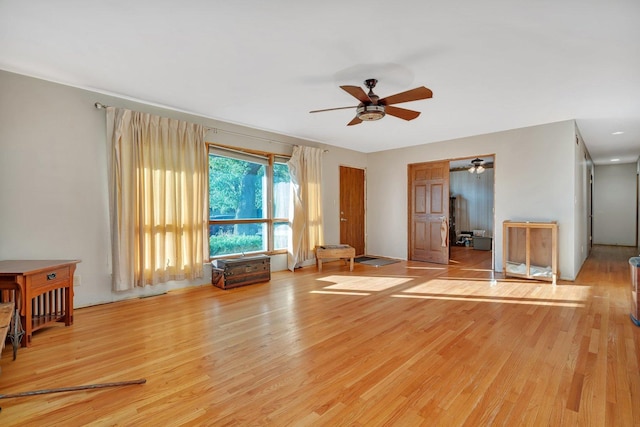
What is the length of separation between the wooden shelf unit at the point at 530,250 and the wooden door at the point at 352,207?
10.1 feet

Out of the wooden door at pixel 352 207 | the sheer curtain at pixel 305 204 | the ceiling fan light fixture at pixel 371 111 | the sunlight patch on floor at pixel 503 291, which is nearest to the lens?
the ceiling fan light fixture at pixel 371 111

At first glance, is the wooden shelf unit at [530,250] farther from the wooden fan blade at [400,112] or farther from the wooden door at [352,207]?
the wooden door at [352,207]

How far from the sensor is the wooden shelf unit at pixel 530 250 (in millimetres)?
4750

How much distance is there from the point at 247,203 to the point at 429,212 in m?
3.89

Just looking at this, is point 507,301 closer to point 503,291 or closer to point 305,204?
point 503,291

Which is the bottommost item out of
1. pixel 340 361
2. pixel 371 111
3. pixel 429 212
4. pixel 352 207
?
pixel 340 361

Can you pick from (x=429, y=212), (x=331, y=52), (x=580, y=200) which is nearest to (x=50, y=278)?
(x=331, y=52)

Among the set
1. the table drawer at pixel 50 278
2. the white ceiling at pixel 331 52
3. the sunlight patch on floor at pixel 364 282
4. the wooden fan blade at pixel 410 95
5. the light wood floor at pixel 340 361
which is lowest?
the light wood floor at pixel 340 361

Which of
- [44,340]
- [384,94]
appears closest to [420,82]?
[384,94]

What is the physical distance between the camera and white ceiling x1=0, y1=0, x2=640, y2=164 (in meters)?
2.16

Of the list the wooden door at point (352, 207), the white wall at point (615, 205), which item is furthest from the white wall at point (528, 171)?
the white wall at point (615, 205)

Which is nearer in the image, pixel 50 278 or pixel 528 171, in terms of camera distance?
pixel 50 278

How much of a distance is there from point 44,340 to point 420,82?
4456 millimetres

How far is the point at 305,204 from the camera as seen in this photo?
232 inches
